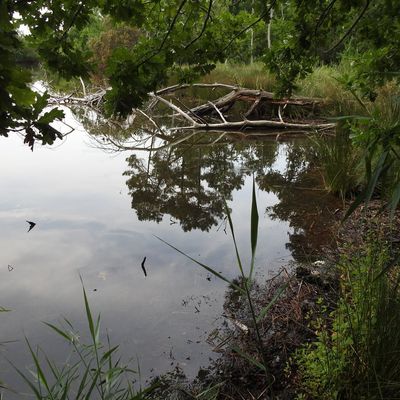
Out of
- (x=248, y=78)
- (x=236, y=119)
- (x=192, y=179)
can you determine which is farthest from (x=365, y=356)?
(x=248, y=78)

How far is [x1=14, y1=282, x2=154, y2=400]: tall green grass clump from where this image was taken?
1375 millimetres

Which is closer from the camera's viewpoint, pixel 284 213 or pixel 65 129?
pixel 284 213

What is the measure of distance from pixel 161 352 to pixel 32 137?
1.61m

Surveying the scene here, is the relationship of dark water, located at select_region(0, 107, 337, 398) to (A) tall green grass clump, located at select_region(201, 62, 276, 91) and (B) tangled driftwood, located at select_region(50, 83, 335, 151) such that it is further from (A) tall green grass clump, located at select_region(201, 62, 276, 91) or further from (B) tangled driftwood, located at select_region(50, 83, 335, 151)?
(A) tall green grass clump, located at select_region(201, 62, 276, 91)

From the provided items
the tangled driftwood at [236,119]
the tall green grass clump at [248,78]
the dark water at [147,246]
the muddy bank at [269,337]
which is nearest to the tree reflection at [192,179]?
the dark water at [147,246]

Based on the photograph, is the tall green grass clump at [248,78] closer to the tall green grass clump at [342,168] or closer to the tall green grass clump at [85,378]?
the tall green grass clump at [342,168]

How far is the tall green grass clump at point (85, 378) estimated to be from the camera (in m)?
Result: 1.37

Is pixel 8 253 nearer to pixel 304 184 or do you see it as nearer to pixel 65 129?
pixel 304 184

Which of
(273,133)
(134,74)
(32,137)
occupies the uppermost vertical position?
(134,74)

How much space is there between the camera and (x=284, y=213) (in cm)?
475

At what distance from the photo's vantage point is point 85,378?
4.29 ft

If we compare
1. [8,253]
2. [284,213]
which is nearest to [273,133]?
[284,213]

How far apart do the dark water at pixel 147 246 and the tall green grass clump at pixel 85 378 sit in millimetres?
124

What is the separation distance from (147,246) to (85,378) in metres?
2.59
